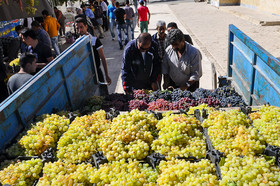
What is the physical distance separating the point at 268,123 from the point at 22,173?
2275mm

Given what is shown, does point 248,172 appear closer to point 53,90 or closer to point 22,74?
point 53,90

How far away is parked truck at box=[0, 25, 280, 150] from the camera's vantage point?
2.48 m

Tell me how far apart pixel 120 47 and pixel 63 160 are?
909 cm

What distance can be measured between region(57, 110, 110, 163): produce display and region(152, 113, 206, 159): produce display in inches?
24.2

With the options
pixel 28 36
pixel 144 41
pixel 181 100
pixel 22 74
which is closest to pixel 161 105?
pixel 181 100

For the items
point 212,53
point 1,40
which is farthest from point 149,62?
point 1,40

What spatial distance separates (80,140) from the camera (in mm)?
2334

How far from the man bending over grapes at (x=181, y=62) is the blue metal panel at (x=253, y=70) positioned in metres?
0.77

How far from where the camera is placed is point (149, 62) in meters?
4.12

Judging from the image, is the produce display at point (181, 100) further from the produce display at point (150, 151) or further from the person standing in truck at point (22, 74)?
the person standing in truck at point (22, 74)

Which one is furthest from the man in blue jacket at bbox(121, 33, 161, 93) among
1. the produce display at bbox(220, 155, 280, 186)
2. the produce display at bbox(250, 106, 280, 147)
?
the produce display at bbox(220, 155, 280, 186)

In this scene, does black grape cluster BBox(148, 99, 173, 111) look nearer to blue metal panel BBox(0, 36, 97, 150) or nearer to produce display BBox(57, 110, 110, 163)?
produce display BBox(57, 110, 110, 163)

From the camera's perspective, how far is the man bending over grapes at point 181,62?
3.81 metres

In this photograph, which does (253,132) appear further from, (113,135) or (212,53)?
(212,53)
